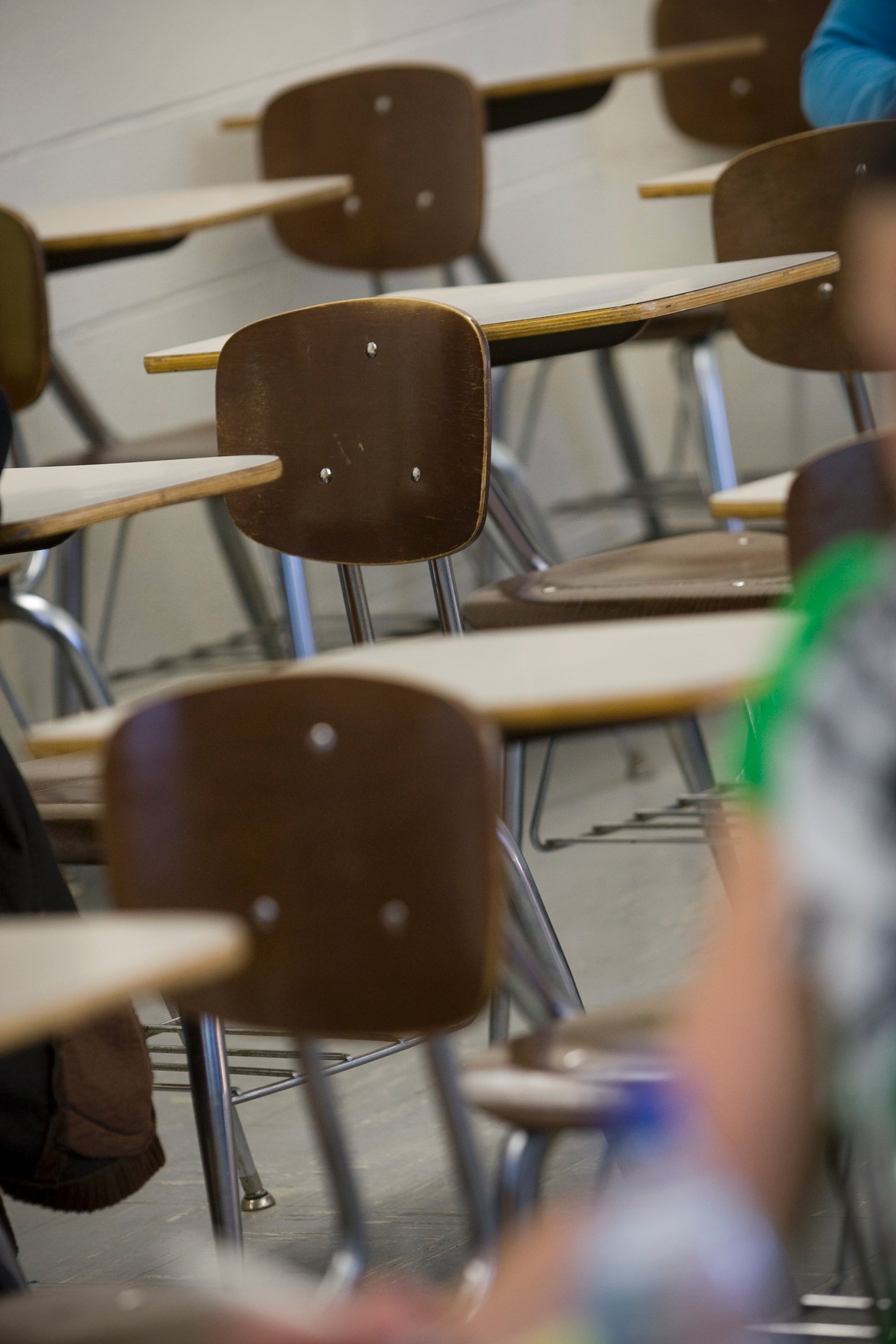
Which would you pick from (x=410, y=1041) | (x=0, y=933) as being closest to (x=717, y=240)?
(x=410, y=1041)

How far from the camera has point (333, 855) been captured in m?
1.37

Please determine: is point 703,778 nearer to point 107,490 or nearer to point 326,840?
point 107,490

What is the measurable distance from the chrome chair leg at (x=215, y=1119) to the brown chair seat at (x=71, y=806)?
0.69 feet

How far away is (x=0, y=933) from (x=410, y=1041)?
112 cm

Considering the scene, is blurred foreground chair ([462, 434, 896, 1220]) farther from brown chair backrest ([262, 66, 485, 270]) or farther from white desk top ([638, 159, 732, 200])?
brown chair backrest ([262, 66, 485, 270])

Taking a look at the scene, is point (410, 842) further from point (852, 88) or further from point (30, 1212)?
point (852, 88)

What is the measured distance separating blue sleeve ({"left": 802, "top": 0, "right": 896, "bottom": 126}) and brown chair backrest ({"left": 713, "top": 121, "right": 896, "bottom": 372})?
9 cm

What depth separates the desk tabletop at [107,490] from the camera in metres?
1.95

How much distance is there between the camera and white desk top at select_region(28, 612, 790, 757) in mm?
1354

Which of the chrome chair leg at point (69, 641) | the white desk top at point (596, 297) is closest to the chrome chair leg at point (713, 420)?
the white desk top at point (596, 297)

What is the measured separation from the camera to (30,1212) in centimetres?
254

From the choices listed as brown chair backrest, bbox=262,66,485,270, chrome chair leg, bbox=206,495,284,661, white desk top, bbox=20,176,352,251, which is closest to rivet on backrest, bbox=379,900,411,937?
white desk top, bbox=20,176,352,251

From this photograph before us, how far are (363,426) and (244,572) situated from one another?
156cm

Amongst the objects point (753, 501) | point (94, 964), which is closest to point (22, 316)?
point (753, 501)
